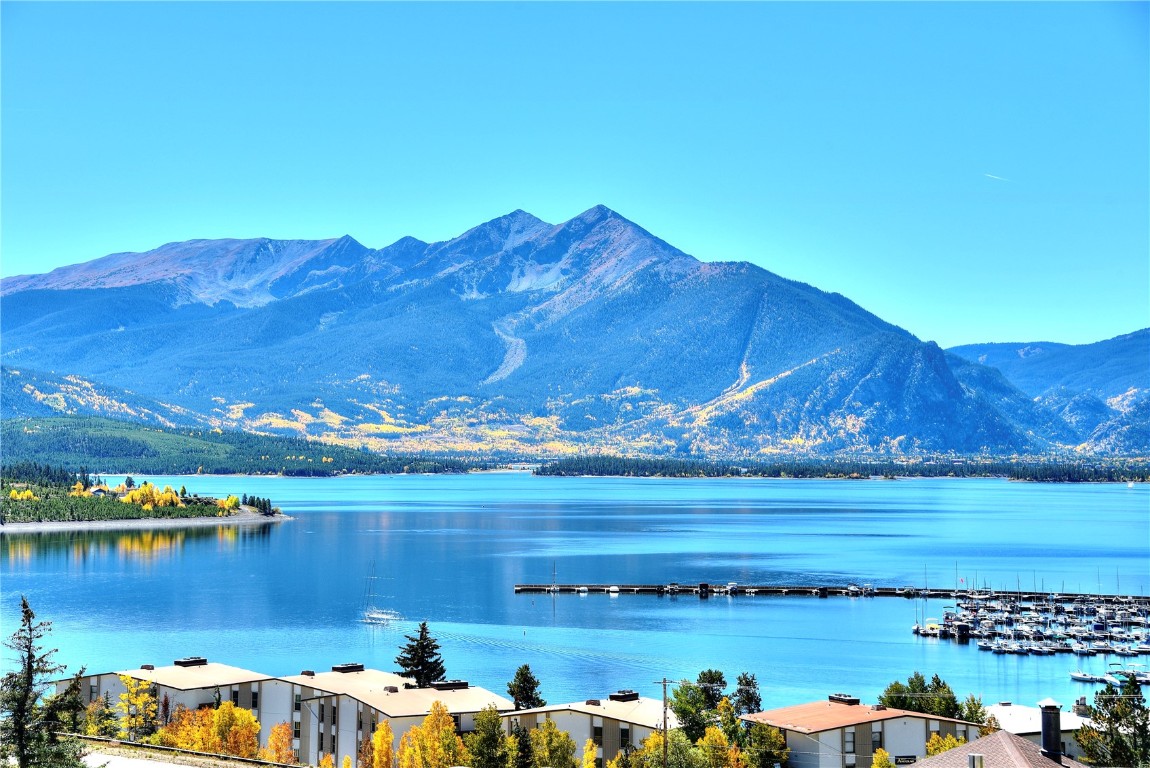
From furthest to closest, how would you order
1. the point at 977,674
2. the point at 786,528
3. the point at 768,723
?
the point at 786,528 < the point at 977,674 < the point at 768,723

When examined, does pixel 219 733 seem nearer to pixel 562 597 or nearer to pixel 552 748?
pixel 552 748

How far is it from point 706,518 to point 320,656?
404 ft

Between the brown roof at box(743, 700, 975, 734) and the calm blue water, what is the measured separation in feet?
43.9

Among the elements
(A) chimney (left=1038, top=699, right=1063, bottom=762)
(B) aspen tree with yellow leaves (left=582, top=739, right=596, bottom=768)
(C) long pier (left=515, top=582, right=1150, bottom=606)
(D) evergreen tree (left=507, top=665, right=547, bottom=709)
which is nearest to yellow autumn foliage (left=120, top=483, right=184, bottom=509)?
(C) long pier (left=515, top=582, right=1150, bottom=606)

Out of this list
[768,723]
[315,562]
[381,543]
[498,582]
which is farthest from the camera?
[381,543]

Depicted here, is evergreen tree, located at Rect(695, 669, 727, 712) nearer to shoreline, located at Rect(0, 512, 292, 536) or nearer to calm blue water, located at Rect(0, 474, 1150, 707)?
calm blue water, located at Rect(0, 474, 1150, 707)

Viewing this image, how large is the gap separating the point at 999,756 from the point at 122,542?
125m

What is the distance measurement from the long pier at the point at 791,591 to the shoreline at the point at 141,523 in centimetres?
6512

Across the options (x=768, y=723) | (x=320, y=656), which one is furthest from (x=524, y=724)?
(x=320, y=656)

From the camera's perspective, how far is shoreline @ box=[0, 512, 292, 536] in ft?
475

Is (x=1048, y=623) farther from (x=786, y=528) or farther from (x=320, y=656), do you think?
(x=786, y=528)

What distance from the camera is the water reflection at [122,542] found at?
122312mm

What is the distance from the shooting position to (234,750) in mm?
42250

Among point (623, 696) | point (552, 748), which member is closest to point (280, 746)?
point (552, 748)
